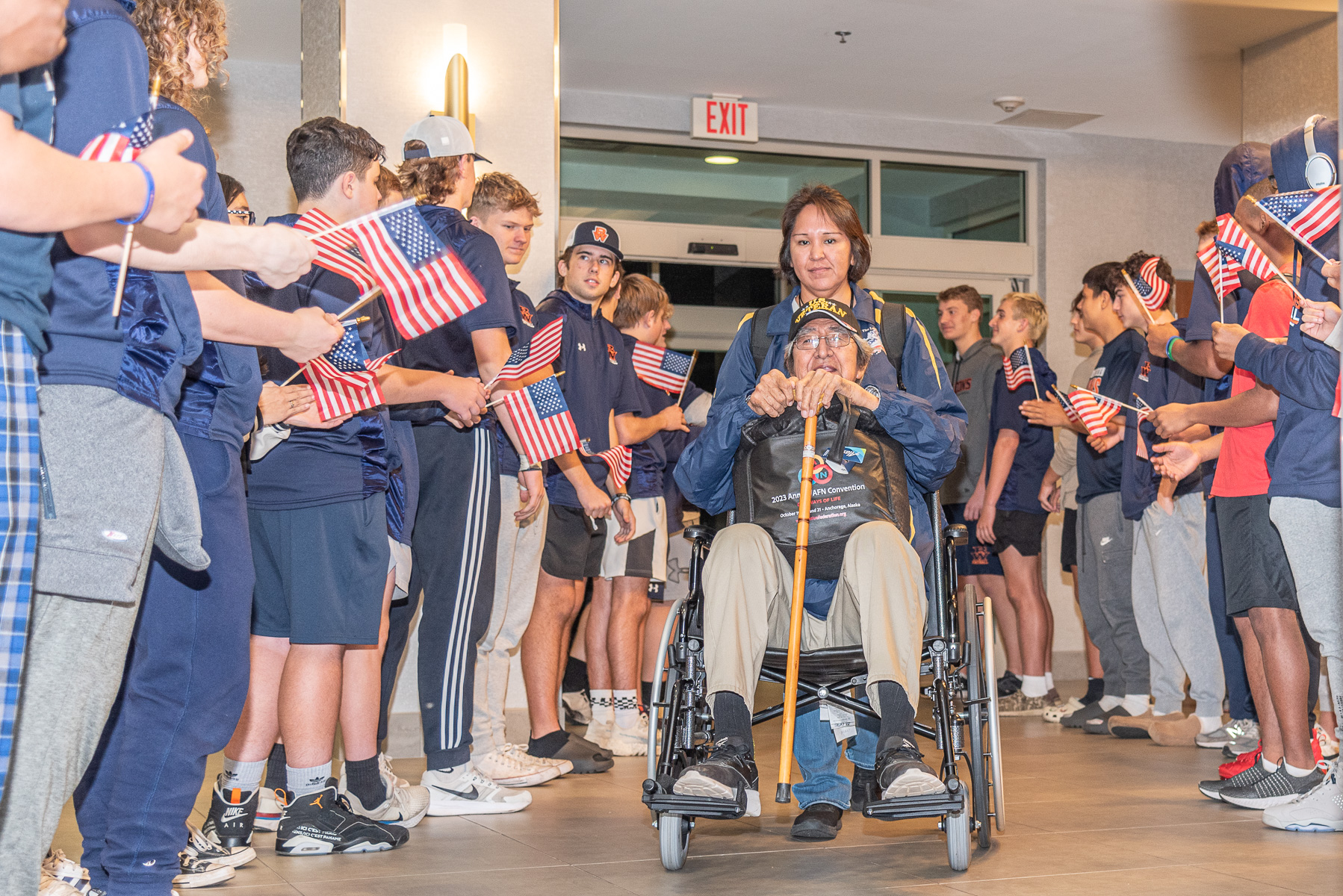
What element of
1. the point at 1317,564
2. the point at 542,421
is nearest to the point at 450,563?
the point at 542,421

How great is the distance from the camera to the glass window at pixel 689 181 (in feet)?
23.5

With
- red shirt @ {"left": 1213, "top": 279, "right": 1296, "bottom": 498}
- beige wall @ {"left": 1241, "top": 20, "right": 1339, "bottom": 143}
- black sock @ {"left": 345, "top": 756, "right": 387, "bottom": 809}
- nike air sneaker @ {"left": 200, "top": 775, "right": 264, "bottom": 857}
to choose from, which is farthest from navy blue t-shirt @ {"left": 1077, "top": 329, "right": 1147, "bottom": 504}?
nike air sneaker @ {"left": 200, "top": 775, "right": 264, "bottom": 857}

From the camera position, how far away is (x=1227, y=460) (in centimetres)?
341

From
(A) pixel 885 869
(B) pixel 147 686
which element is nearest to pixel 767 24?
(A) pixel 885 869

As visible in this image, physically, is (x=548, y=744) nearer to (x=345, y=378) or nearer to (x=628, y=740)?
(x=628, y=740)

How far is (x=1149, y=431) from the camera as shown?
15.7ft

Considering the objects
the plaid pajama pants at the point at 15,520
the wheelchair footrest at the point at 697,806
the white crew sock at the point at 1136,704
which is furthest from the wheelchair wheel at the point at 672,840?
the white crew sock at the point at 1136,704

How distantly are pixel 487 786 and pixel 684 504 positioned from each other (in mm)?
2625

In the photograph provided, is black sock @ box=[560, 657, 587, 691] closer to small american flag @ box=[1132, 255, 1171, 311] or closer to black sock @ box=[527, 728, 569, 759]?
black sock @ box=[527, 728, 569, 759]

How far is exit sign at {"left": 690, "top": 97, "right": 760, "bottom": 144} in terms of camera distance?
714 cm

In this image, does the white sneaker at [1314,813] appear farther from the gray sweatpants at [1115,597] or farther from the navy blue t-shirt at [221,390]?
the navy blue t-shirt at [221,390]

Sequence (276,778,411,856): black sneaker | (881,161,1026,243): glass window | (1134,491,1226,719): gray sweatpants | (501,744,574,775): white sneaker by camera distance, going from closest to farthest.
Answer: (276,778,411,856): black sneaker < (501,744,574,775): white sneaker < (1134,491,1226,719): gray sweatpants < (881,161,1026,243): glass window

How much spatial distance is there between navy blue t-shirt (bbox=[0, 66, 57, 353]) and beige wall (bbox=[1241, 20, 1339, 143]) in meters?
5.65

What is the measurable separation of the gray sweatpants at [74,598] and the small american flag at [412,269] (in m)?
0.57
